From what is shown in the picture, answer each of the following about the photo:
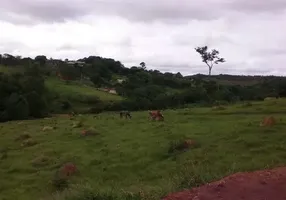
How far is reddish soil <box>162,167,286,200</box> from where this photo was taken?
10250 millimetres

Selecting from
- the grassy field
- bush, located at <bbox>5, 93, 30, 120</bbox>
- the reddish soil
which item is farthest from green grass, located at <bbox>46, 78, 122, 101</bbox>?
the reddish soil

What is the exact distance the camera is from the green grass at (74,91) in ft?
283

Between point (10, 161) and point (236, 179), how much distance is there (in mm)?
20767

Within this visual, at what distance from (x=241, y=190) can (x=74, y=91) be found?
80762 mm

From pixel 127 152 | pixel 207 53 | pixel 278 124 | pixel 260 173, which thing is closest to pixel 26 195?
pixel 127 152

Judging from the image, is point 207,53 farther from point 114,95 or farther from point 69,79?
point 69,79

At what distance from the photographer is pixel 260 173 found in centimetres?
1236

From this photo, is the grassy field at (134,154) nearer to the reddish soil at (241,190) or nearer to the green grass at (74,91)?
the reddish soil at (241,190)

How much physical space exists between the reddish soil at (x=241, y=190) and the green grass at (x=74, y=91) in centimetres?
7142

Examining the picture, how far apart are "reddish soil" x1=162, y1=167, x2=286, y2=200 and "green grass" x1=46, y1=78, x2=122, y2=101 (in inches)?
2812

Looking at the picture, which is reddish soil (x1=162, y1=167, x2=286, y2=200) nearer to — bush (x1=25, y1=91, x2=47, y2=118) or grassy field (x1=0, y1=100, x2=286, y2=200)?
grassy field (x1=0, y1=100, x2=286, y2=200)

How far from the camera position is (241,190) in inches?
419

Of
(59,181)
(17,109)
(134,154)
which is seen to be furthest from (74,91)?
(59,181)

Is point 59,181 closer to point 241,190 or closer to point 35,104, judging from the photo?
point 241,190
